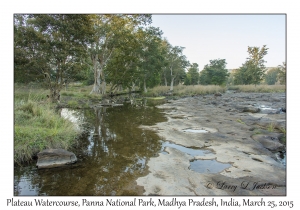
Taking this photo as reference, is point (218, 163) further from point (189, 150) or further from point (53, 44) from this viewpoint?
point (53, 44)

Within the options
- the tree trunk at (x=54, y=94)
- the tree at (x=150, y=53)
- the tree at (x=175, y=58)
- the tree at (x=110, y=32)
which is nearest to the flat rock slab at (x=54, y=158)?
the tree trunk at (x=54, y=94)

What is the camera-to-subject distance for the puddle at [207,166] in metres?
4.95

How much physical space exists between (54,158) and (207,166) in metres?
3.84

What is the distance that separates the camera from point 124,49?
28.6 m

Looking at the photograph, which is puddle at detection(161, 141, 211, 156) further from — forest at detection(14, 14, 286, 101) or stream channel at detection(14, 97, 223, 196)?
forest at detection(14, 14, 286, 101)

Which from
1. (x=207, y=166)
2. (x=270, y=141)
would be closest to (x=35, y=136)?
(x=207, y=166)

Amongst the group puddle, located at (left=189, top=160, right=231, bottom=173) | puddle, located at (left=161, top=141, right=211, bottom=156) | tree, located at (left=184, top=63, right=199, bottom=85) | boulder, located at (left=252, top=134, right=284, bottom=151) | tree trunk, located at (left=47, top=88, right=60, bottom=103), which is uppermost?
tree, located at (left=184, top=63, right=199, bottom=85)

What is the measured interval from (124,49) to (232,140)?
2395 centimetres

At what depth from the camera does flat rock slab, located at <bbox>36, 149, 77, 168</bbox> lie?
16.4 ft

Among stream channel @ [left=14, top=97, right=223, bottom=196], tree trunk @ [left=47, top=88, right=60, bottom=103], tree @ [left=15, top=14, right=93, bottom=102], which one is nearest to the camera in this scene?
stream channel @ [left=14, top=97, right=223, bottom=196]

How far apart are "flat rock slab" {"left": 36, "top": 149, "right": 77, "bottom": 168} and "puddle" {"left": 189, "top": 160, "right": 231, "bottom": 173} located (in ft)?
10.2

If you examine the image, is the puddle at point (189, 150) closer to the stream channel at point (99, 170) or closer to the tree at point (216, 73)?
the stream channel at point (99, 170)

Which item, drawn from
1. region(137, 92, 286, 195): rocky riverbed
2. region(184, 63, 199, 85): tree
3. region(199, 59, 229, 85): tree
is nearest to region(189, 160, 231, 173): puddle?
region(137, 92, 286, 195): rocky riverbed

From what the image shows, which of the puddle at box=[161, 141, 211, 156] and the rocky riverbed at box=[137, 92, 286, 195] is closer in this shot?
the rocky riverbed at box=[137, 92, 286, 195]
